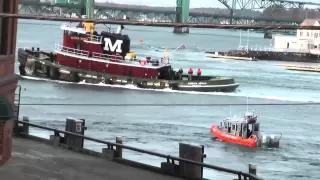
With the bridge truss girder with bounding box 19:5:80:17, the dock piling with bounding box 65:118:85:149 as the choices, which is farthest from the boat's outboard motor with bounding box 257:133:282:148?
the bridge truss girder with bounding box 19:5:80:17

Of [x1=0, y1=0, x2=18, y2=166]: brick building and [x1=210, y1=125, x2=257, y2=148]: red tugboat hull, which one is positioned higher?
[x1=0, y1=0, x2=18, y2=166]: brick building

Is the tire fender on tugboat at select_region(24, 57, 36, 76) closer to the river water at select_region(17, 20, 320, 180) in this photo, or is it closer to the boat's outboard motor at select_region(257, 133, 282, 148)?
the river water at select_region(17, 20, 320, 180)

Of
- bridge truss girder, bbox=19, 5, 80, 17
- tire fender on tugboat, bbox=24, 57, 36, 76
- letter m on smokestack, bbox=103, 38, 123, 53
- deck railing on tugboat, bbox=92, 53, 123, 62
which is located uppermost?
bridge truss girder, bbox=19, 5, 80, 17

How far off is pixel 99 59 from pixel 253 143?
26.9 m

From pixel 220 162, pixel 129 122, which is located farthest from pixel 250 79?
pixel 220 162

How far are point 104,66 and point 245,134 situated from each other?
84.2ft

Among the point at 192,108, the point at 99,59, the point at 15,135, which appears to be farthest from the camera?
the point at 99,59

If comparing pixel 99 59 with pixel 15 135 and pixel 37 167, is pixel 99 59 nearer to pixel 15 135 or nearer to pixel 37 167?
pixel 15 135

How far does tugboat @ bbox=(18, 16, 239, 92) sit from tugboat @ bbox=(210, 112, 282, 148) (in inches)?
831

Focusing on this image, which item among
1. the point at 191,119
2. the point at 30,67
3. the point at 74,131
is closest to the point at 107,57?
the point at 30,67

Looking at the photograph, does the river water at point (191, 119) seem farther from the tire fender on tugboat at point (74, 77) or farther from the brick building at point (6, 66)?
the brick building at point (6, 66)

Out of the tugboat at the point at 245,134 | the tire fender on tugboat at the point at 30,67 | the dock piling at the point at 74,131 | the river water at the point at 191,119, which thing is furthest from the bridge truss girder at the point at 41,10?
the dock piling at the point at 74,131

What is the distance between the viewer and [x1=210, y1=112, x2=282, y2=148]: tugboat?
29.6 metres

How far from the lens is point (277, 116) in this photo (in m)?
42.2
